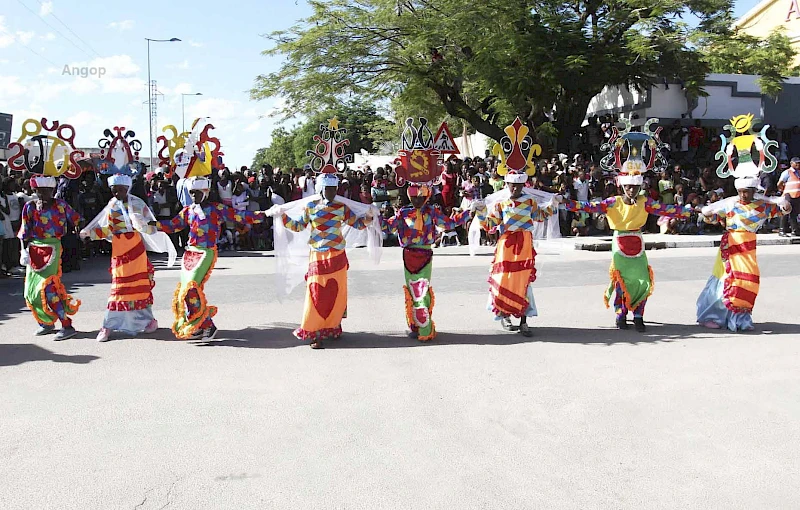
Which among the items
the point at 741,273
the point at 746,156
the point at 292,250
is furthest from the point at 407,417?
the point at 746,156

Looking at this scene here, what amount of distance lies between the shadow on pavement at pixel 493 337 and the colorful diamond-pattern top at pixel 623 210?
1.12m

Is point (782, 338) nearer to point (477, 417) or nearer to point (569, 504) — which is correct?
point (477, 417)

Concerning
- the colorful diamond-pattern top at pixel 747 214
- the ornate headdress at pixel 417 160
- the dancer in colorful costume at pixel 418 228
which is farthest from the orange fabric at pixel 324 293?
the colorful diamond-pattern top at pixel 747 214

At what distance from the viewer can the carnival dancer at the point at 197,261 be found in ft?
23.2

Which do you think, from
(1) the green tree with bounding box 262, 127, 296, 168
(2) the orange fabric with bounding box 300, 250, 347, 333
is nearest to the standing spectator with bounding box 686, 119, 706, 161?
(2) the orange fabric with bounding box 300, 250, 347, 333

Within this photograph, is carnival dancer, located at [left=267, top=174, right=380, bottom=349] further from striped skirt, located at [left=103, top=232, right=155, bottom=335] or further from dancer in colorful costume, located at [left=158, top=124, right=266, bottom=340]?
striped skirt, located at [left=103, top=232, right=155, bottom=335]

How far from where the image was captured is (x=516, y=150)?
24.8ft

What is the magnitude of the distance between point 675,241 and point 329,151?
1138 centimetres

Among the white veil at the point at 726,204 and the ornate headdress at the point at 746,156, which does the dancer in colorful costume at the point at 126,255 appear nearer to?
the white veil at the point at 726,204

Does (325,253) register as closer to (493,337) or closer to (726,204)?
(493,337)

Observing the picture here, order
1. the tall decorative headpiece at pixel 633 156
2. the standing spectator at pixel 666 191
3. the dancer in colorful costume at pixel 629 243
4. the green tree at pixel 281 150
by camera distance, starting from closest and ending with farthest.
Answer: the dancer in colorful costume at pixel 629 243 < the tall decorative headpiece at pixel 633 156 < the standing spectator at pixel 666 191 < the green tree at pixel 281 150

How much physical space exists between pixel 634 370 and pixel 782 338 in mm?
2147

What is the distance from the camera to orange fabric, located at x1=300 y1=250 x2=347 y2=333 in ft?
22.4

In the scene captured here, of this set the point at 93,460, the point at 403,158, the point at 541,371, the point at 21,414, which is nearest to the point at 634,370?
the point at 541,371
